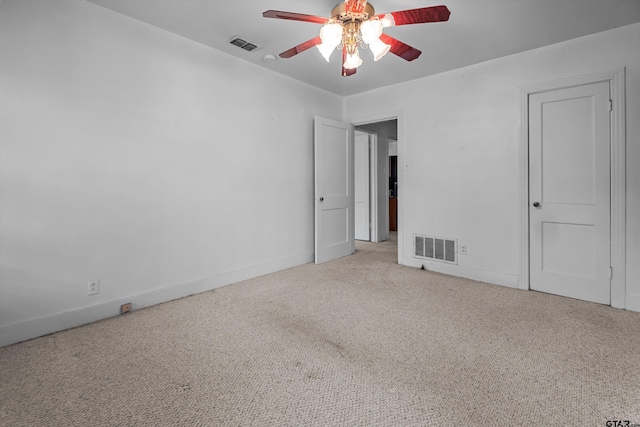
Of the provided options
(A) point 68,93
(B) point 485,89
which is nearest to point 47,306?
(A) point 68,93

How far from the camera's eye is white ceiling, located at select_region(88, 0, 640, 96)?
2.46m

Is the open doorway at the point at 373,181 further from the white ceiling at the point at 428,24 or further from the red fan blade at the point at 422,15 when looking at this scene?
the red fan blade at the point at 422,15

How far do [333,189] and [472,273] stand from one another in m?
2.14

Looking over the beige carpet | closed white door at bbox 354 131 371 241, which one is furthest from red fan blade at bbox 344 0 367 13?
closed white door at bbox 354 131 371 241

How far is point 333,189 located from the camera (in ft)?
15.3

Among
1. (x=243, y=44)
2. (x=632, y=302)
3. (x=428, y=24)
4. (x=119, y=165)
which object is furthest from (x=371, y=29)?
(x=632, y=302)

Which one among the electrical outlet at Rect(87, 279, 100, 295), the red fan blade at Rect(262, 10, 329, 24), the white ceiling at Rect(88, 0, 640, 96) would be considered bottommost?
the electrical outlet at Rect(87, 279, 100, 295)

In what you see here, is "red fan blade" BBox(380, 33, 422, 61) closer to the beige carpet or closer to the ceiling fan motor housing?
the ceiling fan motor housing

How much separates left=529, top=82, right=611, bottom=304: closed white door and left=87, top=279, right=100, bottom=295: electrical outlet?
4163 millimetres

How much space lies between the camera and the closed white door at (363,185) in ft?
20.6

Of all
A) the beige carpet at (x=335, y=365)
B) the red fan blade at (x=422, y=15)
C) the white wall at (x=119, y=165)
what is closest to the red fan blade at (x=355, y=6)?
the red fan blade at (x=422, y=15)

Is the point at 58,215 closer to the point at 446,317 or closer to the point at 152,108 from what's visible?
the point at 152,108

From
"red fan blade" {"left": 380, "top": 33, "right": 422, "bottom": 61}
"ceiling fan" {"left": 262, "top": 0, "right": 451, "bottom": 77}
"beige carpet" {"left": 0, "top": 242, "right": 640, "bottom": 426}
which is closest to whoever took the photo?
"beige carpet" {"left": 0, "top": 242, "right": 640, "bottom": 426}

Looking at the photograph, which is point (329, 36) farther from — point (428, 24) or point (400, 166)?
point (400, 166)
